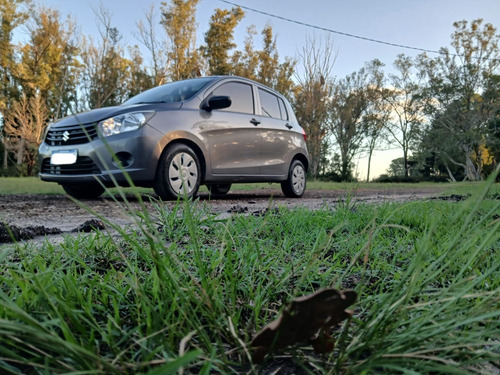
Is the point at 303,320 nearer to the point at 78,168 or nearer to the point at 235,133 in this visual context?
the point at 78,168

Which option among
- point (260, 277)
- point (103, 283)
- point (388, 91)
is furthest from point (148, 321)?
point (388, 91)

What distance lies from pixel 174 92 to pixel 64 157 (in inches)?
76.2

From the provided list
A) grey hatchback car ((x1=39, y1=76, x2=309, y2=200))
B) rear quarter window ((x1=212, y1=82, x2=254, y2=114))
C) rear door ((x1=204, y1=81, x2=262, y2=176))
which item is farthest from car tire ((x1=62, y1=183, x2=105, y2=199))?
rear quarter window ((x1=212, y1=82, x2=254, y2=114))

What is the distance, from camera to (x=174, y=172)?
18.2 feet

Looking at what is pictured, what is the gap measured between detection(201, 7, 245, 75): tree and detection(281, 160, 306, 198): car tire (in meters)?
26.3

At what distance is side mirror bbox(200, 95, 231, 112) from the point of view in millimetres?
5840

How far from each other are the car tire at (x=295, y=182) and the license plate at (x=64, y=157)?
13.2 feet

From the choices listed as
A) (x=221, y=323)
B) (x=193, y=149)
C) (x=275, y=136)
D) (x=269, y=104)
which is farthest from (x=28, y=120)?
(x=221, y=323)

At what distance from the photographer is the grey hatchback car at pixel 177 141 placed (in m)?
5.19

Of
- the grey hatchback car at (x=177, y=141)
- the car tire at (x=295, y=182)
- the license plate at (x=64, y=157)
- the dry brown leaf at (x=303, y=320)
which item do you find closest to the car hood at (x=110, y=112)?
the grey hatchback car at (x=177, y=141)

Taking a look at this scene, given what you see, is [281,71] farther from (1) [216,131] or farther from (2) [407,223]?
(2) [407,223]

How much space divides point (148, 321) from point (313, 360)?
368 millimetres

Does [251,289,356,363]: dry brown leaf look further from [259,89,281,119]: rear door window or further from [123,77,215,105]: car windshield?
[259,89,281,119]: rear door window

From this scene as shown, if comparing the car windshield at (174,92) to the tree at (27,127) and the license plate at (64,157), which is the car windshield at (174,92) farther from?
the tree at (27,127)
